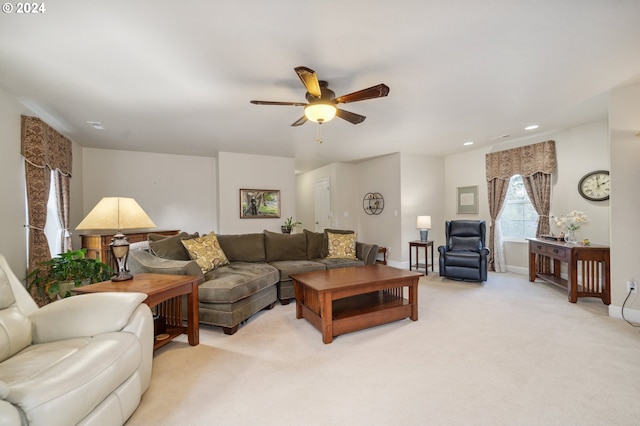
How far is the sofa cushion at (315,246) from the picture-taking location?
4.40 metres

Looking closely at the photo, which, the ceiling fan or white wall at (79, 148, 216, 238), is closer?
the ceiling fan

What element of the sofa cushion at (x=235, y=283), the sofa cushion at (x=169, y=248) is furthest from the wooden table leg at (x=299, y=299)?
the sofa cushion at (x=169, y=248)

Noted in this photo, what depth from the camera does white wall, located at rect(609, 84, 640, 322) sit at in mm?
2904

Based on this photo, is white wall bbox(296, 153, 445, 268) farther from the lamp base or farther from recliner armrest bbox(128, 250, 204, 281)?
the lamp base

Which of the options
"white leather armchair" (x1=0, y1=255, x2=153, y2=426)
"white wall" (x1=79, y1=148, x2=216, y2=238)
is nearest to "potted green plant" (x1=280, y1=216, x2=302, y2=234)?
"white wall" (x1=79, y1=148, x2=216, y2=238)

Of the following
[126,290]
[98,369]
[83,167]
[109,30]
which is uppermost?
[109,30]

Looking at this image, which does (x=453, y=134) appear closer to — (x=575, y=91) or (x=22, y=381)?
(x=575, y=91)

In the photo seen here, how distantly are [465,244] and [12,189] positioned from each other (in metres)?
6.18

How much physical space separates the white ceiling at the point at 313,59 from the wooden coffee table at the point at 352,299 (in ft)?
6.40

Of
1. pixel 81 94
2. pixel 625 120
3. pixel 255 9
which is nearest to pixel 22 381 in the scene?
pixel 255 9

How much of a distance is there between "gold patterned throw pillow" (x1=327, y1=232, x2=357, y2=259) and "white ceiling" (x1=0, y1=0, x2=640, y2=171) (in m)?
1.73

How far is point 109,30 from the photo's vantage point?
6.16 ft

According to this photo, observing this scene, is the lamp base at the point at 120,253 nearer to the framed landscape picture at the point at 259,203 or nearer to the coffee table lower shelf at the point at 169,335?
the coffee table lower shelf at the point at 169,335

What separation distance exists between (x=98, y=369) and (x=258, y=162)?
200 inches
